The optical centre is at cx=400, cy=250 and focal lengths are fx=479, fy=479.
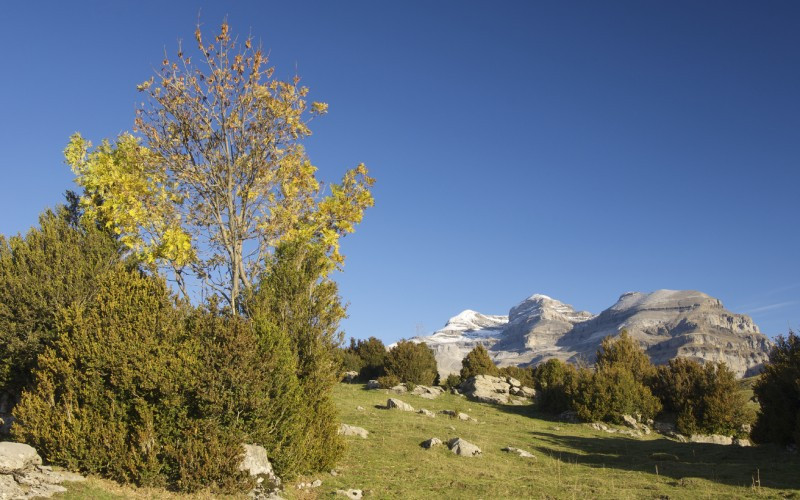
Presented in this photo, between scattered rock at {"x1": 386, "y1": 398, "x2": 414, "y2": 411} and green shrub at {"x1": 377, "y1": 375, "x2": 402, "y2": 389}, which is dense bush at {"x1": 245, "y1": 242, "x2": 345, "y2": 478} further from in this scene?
green shrub at {"x1": 377, "y1": 375, "x2": 402, "y2": 389}

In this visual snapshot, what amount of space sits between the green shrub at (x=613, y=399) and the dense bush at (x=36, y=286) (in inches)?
1112

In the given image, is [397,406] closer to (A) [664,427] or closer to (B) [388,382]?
(B) [388,382]

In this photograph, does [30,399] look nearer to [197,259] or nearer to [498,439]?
[197,259]

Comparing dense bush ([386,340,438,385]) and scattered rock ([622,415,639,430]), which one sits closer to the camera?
scattered rock ([622,415,639,430])

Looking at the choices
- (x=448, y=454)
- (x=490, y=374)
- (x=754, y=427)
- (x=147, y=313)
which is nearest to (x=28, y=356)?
(x=147, y=313)

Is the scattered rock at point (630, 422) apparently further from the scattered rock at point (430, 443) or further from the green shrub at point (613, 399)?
the scattered rock at point (430, 443)

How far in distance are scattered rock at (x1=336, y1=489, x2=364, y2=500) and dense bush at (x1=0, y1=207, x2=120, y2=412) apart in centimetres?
1264

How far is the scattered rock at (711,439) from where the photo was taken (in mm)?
27812

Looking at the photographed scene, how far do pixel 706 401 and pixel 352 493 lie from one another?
85.5 ft

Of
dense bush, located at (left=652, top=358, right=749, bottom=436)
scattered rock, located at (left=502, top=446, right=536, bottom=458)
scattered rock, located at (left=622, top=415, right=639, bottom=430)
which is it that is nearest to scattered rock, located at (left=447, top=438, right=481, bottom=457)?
scattered rock, located at (left=502, top=446, right=536, bottom=458)

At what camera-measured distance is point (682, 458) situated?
66.6ft

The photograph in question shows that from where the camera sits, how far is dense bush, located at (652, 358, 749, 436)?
28891 mm

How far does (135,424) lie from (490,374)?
120 ft

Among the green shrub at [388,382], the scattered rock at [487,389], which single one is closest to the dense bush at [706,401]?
the scattered rock at [487,389]
